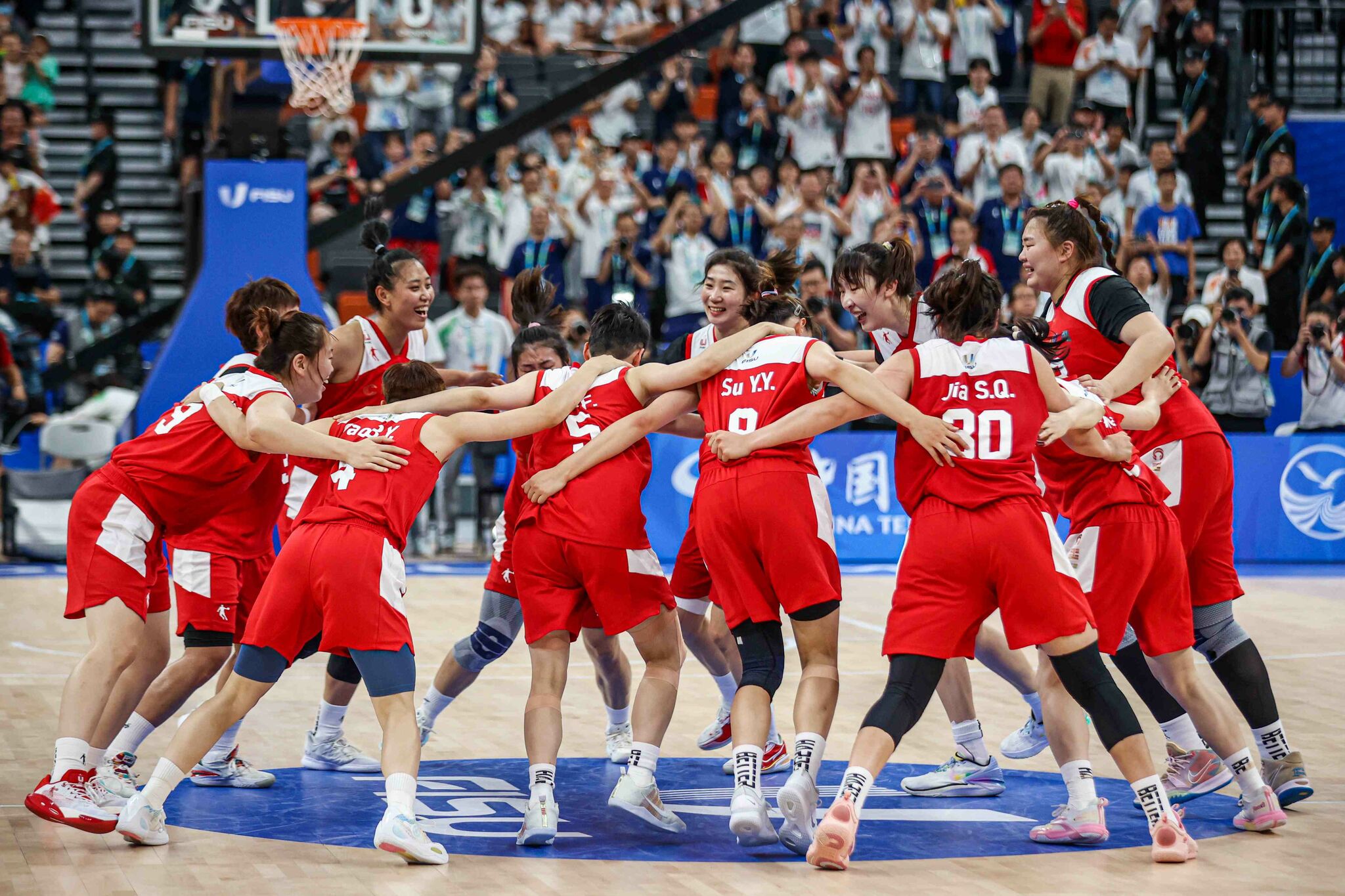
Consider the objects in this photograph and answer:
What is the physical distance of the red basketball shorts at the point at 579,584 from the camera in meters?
5.94

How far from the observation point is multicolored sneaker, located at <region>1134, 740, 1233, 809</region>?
6.43 m

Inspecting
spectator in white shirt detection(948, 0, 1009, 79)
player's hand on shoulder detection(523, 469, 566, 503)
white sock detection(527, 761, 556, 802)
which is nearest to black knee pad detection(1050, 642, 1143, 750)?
white sock detection(527, 761, 556, 802)

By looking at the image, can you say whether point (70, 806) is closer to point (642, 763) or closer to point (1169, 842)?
point (642, 763)

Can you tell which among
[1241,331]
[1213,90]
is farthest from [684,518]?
[1213,90]

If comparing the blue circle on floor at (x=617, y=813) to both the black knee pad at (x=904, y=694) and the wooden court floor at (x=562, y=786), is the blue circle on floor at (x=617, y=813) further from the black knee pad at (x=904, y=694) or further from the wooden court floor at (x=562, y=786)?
the black knee pad at (x=904, y=694)

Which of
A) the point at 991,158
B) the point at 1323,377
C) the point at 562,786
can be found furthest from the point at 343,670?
the point at 991,158

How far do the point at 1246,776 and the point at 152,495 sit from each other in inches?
168

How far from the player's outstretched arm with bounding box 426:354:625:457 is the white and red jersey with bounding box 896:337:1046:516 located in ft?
4.32

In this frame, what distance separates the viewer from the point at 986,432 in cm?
544

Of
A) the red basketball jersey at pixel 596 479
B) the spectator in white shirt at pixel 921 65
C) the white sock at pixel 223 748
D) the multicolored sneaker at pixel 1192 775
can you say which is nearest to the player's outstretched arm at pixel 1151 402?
the multicolored sneaker at pixel 1192 775

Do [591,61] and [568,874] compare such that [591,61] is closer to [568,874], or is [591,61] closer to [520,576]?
[520,576]

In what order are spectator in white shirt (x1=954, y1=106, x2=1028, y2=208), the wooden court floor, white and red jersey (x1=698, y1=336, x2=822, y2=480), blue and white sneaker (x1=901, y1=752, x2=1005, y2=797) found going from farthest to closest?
spectator in white shirt (x1=954, y1=106, x2=1028, y2=208) → blue and white sneaker (x1=901, y1=752, x2=1005, y2=797) → white and red jersey (x1=698, y1=336, x2=822, y2=480) → the wooden court floor

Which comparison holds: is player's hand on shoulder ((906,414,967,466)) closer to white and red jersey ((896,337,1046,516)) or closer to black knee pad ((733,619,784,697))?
white and red jersey ((896,337,1046,516))

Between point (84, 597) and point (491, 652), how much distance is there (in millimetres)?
1641
